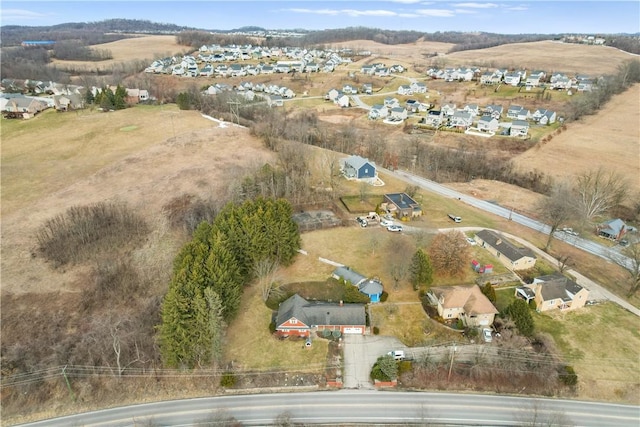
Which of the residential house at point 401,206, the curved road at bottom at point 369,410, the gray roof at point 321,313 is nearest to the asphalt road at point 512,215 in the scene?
the residential house at point 401,206

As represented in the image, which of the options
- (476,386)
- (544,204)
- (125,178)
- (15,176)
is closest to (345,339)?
(476,386)

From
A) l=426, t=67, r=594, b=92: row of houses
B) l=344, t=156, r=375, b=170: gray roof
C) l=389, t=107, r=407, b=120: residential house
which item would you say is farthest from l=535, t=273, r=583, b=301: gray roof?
l=426, t=67, r=594, b=92: row of houses

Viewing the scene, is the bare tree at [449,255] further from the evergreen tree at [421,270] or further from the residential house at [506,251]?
the residential house at [506,251]

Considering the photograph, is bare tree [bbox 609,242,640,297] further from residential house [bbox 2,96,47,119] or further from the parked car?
residential house [bbox 2,96,47,119]

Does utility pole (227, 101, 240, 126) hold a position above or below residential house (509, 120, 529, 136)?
above

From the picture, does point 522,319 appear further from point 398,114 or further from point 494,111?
point 494,111

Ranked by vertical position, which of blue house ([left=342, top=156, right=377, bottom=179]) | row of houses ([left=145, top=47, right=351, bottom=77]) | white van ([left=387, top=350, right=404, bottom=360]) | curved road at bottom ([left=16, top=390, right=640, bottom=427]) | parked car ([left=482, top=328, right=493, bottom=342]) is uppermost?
row of houses ([left=145, top=47, right=351, bottom=77])
